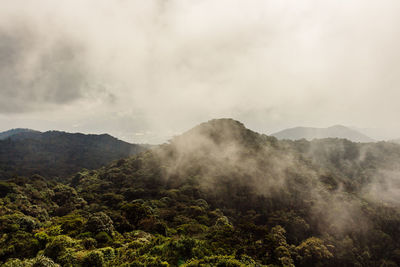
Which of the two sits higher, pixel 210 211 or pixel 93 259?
pixel 93 259

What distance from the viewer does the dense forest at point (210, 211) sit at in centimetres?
2889

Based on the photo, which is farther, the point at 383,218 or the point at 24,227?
the point at 383,218

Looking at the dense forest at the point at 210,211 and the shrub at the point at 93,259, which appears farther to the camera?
the dense forest at the point at 210,211

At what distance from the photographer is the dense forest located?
2889cm

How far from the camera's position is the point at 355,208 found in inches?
3551

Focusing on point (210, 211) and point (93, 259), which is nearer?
point (93, 259)

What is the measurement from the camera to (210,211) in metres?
81.6

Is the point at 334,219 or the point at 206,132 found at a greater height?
the point at 206,132

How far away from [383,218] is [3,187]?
476 ft

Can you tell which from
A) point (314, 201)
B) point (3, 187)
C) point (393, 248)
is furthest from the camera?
point (314, 201)

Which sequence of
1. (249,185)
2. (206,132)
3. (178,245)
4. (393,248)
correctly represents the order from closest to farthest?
1. (178,245)
2. (393,248)
3. (249,185)
4. (206,132)

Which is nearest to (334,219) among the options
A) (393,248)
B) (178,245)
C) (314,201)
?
(314,201)

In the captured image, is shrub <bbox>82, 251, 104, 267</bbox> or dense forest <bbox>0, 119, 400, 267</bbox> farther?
dense forest <bbox>0, 119, 400, 267</bbox>

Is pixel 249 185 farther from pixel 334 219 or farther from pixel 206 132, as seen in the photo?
pixel 206 132
